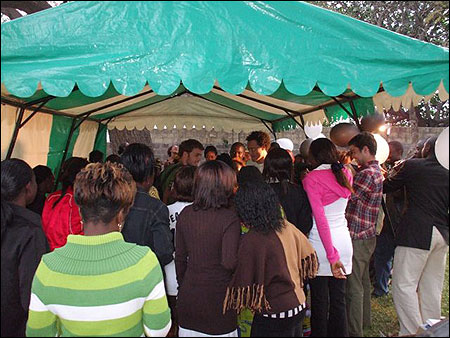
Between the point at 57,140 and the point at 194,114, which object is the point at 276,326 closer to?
the point at 57,140

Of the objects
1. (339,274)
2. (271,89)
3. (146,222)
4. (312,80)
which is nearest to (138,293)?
(146,222)

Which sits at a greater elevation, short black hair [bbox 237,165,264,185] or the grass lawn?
short black hair [bbox 237,165,264,185]

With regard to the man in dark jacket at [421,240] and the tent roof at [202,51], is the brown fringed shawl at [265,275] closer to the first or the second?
the tent roof at [202,51]

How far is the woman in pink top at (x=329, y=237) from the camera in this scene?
2777 mm

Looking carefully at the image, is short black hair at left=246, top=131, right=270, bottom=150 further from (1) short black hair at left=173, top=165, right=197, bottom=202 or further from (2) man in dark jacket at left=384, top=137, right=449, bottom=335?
(1) short black hair at left=173, top=165, right=197, bottom=202

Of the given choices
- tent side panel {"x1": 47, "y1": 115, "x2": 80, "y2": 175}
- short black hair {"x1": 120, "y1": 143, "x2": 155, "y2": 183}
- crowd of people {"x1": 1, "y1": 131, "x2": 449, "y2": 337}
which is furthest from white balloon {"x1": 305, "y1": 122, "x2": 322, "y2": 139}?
short black hair {"x1": 120, "y1": 143, "x2": 155, "y2": 183}

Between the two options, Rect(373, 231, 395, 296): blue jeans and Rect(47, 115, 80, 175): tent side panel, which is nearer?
Rect(373, 231, 395, 296): blue jeans

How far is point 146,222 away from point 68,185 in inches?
33.5

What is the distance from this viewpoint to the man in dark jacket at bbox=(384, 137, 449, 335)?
10.0ft

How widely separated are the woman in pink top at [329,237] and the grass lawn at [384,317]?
103 cm

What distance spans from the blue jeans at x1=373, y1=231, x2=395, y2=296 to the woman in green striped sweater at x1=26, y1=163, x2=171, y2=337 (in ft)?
12.9

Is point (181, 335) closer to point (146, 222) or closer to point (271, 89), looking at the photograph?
point (146, 222)

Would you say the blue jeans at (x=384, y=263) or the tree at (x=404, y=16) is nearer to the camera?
the blue jeans at (x=384, y=263)

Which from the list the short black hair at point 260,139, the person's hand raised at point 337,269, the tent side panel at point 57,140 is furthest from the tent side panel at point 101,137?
the person's hand raised at point 337,269
